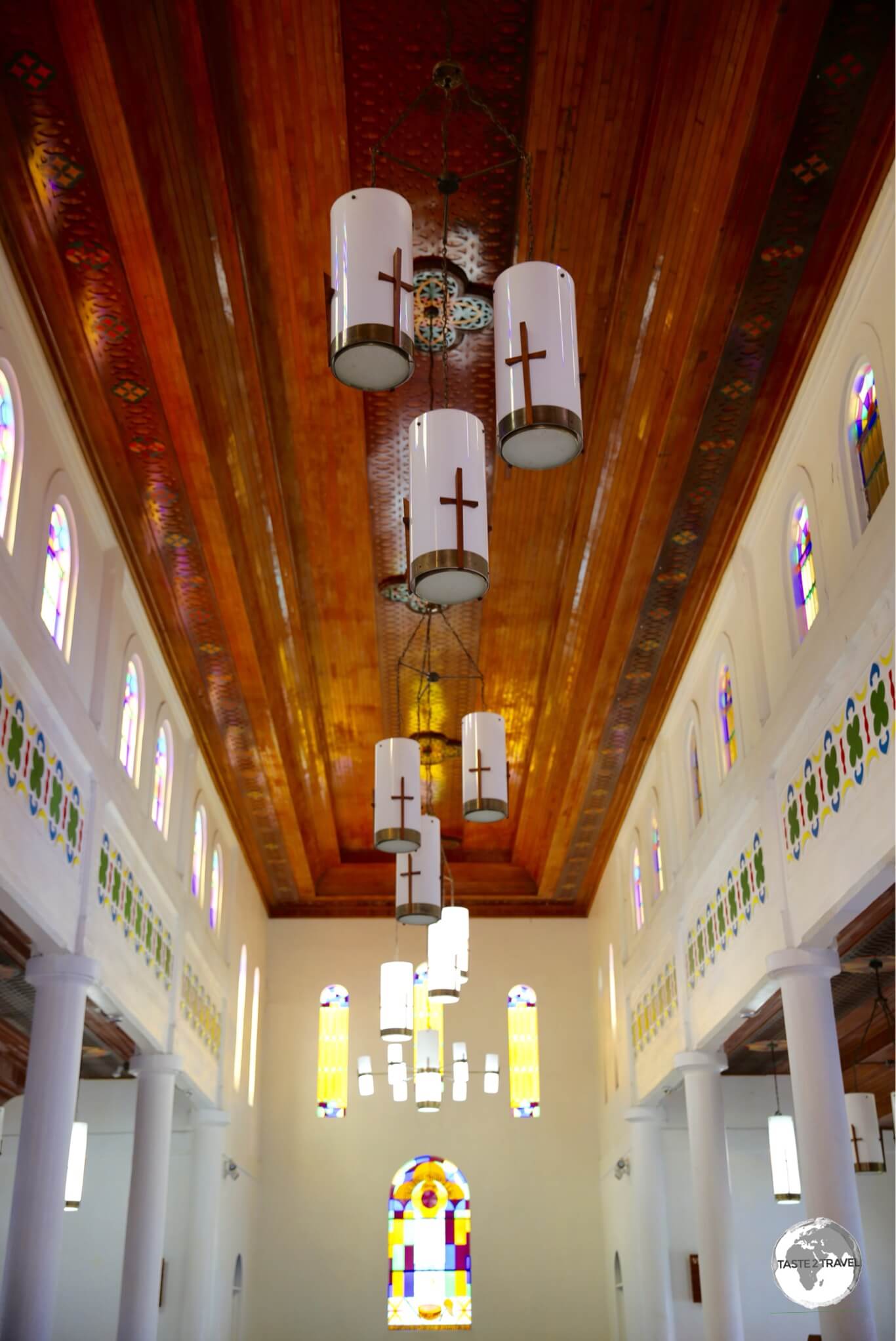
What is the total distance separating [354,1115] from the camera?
64.9 feet

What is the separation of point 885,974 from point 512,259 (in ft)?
23.5

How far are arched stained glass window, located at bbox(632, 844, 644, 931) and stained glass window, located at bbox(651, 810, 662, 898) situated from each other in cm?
74

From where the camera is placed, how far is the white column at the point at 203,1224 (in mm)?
15516

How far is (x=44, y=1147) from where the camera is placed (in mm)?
9086

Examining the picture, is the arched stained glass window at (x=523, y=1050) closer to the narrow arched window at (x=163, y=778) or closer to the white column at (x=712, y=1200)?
the white column at (x=712, y=1200)

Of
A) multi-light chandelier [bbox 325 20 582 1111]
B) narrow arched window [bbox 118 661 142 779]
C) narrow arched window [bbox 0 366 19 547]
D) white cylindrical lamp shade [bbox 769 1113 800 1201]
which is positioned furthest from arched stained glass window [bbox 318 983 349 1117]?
multi-light chandelier [bbox 325 20 582 1111]

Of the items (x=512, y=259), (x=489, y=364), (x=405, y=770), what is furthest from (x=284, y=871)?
(x=512, y=259)

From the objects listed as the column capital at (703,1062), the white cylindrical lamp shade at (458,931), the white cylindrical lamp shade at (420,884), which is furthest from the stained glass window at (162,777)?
the column capital at (703,1062)

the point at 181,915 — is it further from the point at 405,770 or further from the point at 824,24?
the point at 824,24

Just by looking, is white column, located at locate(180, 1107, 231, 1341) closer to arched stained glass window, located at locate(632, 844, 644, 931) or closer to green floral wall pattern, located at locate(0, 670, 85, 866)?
arched stained glass window, located at locate(632, 844, 644, 931)

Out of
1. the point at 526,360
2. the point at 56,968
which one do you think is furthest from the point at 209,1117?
the point at 526,360

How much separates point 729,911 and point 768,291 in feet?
17.7

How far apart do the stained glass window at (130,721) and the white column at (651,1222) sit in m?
8.05

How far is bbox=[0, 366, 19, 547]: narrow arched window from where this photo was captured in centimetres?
831
